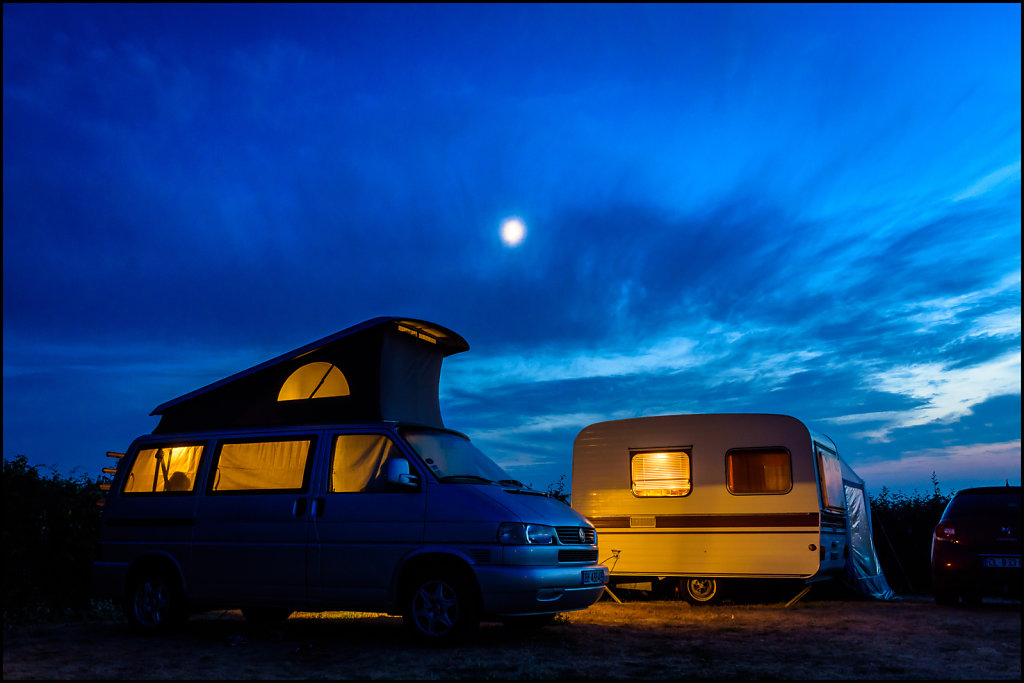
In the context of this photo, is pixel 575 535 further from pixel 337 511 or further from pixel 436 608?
pixel 337 511

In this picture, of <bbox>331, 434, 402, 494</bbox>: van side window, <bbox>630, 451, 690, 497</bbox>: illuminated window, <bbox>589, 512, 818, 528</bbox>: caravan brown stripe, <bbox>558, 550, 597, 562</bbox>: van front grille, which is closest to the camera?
<bbox>558, 550, 597, 562</bbox>: van front grille

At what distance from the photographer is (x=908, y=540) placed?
607 inches

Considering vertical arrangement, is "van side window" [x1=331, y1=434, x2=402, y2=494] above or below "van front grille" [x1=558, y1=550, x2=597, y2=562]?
above

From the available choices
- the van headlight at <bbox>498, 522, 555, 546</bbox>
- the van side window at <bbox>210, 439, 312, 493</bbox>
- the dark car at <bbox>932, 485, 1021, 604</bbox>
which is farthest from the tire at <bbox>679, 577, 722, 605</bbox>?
the van side window at <bbox>210, 439, 312, 493</bbox>

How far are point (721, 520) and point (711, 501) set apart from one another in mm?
284

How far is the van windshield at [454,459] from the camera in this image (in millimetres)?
8219

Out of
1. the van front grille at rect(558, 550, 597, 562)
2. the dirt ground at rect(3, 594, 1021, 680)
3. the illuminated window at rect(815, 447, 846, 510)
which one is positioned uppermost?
the illuminated window at rect(815, 447, 846, 510)

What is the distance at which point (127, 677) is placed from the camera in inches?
253

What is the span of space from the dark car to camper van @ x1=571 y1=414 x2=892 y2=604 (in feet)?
4.68

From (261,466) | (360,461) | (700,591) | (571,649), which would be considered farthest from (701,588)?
(261,466)

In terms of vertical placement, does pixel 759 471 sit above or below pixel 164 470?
above

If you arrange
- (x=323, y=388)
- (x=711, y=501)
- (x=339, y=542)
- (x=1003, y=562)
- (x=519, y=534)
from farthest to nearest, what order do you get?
(x=711, y=501) < (x=1003, y=562) < (x=323, y=388) < (x=339, y=542) < (x=519, y=534)

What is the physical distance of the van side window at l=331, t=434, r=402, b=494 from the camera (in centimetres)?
819

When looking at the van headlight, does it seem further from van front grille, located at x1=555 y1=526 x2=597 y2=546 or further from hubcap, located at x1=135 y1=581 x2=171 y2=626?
hubcap, located at x1=135 y1=581 x2=171 y2=626
